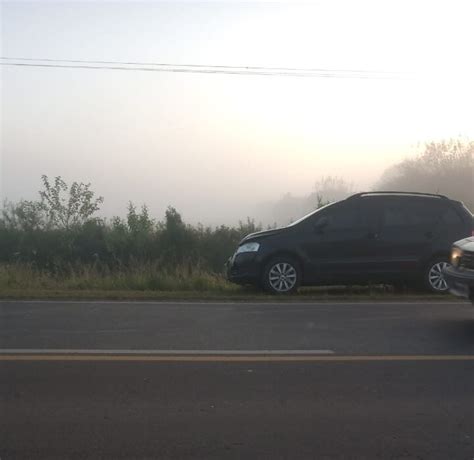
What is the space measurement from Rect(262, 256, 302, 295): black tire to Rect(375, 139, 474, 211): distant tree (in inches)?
962

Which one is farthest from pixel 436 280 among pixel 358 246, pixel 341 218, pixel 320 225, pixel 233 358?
pixel 233 358

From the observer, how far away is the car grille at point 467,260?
8.44m

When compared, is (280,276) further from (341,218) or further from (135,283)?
(135,283)

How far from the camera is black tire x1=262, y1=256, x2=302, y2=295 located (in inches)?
460

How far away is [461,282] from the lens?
843 centimetres

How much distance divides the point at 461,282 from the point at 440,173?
30180 mm

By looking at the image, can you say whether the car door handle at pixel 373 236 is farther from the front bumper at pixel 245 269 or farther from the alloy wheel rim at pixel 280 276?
the front bumper at pixel 245 269

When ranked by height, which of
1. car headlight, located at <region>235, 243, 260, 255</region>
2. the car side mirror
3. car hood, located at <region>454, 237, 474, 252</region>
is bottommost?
car hood, located at <region>454, 237, 474, 252</region>

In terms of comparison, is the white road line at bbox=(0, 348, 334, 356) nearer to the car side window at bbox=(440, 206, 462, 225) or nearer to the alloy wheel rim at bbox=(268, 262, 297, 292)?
the alloy wheel rim at bbox=(268, 262, 297, 292)

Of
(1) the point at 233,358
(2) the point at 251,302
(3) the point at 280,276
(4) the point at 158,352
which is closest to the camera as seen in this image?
(1) the point at 233,358

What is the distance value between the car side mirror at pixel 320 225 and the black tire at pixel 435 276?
2.03m

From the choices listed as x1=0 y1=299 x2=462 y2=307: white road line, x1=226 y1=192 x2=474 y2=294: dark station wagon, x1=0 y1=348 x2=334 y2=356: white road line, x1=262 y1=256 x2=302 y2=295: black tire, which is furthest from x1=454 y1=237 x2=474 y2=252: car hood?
x1=262 y1=256 x2=302 y2=295: black tire

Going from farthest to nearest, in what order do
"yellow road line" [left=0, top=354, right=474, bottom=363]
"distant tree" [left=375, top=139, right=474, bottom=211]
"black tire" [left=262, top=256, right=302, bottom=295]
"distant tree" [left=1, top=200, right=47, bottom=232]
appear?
"distant tree" [left=375, top=139, right=474, bottom=211], "distant tree" [left=1, top=200, right=47, bottom=232], "black tire" [left=262, top=256, right=302, bottom=295], "yellow road line" [left=0, top=354, right=474, bottom=363]

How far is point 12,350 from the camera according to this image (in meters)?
7.01
